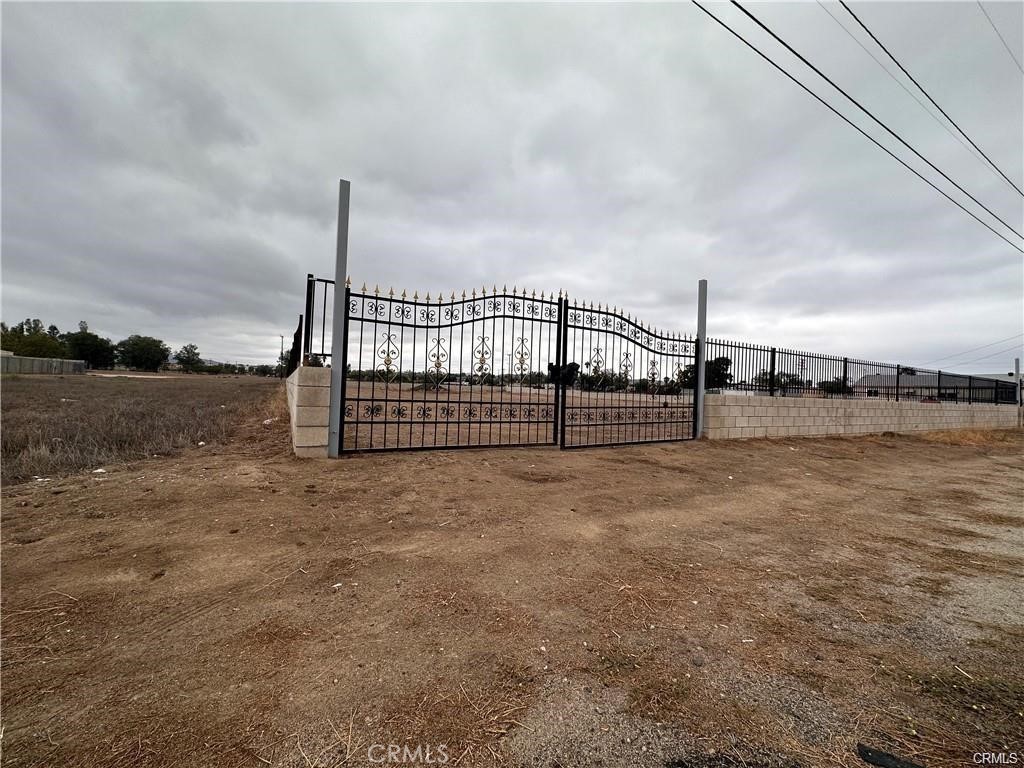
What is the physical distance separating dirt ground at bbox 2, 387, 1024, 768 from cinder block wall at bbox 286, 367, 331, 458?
3.87ft

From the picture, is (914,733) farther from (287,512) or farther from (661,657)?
(287,512)

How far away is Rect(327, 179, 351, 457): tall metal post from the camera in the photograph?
5500 millimetres

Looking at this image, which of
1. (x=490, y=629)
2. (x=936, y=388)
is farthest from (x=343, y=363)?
(x=936, y=388)

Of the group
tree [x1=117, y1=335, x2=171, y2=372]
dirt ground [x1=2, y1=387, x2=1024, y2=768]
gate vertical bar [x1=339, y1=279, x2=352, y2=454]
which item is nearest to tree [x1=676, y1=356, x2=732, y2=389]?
dirt ground [x1=2, y1=387, x2=1024, y2=768]

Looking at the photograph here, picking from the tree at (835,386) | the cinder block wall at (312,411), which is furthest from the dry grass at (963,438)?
the cinder block wall at (312,411)

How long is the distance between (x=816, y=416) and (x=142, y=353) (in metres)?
117

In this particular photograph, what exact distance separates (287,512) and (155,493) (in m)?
1.39

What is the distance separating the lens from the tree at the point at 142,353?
89.2 meters

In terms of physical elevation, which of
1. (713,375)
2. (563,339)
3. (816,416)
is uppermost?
(563,339)

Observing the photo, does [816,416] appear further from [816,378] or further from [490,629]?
[490,629]

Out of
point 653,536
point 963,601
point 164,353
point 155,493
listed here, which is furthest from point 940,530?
point 164,353

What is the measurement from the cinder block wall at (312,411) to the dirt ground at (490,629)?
1.18m

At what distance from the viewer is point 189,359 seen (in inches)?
4090

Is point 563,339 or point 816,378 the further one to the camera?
point 816,378
